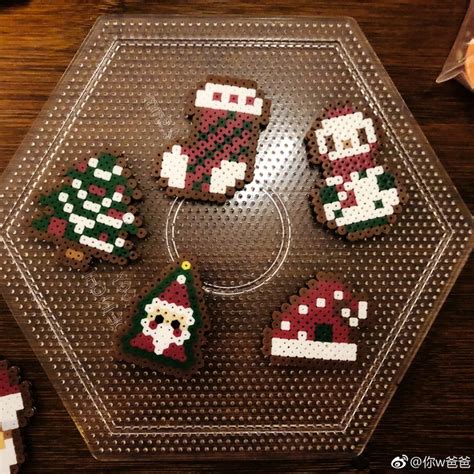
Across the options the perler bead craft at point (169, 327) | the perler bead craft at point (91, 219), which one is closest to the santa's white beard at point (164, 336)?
the perler bead craft at point (169, 327)

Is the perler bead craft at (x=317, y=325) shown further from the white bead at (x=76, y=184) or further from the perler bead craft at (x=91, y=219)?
the white bead at (x=76, y=184)

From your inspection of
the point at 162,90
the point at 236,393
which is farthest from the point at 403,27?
the point at 236,393

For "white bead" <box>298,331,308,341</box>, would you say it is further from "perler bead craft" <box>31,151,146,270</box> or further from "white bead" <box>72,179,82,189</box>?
"white bead" <box>72,179,82,189</box>

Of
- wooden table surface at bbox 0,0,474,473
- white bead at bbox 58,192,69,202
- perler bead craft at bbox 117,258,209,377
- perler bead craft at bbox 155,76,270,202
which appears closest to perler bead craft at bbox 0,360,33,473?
wooden table surface at bbox 0,0,474,473

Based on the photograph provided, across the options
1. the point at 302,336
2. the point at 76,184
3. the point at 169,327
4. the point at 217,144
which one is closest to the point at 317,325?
the point at 302,336

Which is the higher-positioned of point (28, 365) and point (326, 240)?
point (326, 240)

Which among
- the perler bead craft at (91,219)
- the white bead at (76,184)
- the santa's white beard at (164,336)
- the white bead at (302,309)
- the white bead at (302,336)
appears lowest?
the white bead at (302,336)

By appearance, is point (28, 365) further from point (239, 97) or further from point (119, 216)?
point (239, 97)

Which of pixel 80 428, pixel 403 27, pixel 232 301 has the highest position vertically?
pixel 403 27
